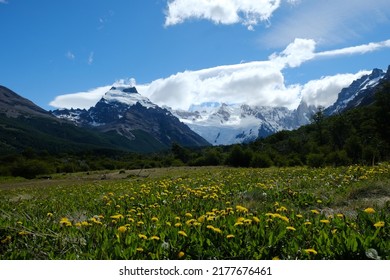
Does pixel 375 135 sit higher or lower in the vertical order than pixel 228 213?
higher

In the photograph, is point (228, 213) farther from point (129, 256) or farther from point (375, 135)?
point (375, 135)

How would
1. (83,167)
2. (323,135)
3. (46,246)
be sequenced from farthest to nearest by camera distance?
(83,167), (323,135), (46,246)

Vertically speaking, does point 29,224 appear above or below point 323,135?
below

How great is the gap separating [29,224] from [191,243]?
3.67 metres

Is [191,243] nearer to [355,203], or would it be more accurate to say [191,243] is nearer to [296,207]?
[296,207]

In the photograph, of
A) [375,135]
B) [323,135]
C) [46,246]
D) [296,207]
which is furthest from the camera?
[323,135]

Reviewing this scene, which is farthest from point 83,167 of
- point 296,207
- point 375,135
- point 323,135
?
point 296,207

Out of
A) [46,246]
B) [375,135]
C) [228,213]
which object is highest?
[375,135]

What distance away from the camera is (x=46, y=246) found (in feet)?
19.3

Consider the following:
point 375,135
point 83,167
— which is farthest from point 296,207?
point 83,167
